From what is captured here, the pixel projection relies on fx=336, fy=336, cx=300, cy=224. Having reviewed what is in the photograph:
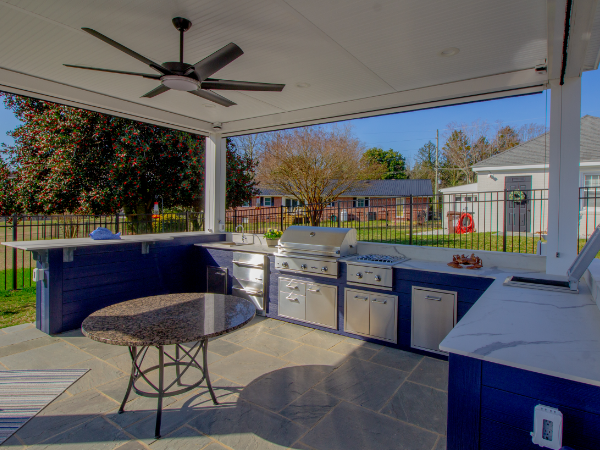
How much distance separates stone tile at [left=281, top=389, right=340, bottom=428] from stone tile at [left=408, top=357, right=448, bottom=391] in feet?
2.46

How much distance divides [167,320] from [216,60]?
1.70m

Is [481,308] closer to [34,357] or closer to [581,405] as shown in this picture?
[581,405]

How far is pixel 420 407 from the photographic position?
226 centimetres

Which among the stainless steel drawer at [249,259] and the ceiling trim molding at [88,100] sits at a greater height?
the ceiling trim molding at [88,100]

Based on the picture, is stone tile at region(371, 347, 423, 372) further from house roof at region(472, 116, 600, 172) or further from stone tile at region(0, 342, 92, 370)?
house roof at region(472, 116, 600, 172)

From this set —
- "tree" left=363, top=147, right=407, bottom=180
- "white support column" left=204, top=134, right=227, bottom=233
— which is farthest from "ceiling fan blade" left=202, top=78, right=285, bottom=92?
"tree" left=363, top=147, right=407, bottom=180

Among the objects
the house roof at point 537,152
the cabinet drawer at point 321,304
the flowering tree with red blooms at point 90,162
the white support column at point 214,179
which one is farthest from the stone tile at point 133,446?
the house roof at point 537,152

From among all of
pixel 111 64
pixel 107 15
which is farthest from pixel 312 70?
pixel 111 64

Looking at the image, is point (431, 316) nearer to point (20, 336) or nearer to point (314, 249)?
point (314, 249)

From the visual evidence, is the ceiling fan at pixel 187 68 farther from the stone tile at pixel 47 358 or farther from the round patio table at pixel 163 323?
the stone tile at pixel 47 358

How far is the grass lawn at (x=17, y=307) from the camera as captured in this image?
12.7 ft

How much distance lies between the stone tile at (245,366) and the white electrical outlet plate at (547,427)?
1984 millimetres

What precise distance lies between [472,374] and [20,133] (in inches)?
388

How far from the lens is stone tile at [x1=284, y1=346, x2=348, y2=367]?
2.93 metres
